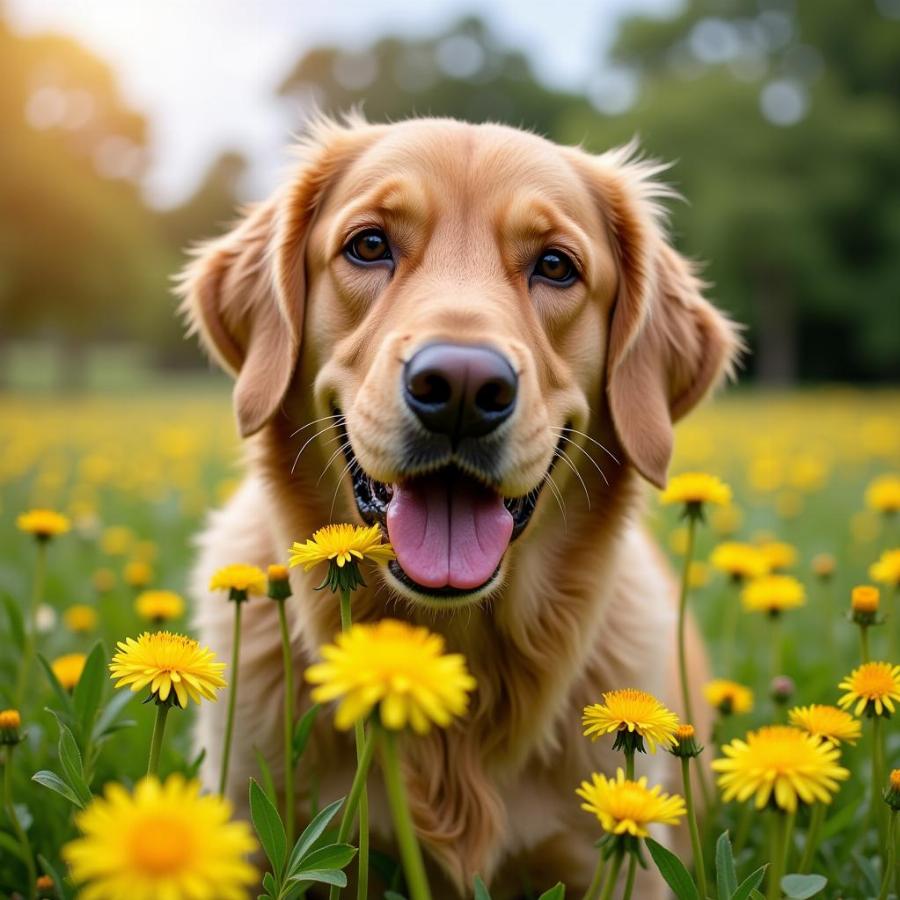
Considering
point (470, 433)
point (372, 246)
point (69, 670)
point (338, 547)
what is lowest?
point (69, 670)

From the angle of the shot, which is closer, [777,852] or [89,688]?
[777,852]

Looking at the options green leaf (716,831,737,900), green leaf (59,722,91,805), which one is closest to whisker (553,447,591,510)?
green leaf (716,831,737,900)

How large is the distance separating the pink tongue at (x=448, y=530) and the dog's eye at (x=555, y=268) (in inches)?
30.0

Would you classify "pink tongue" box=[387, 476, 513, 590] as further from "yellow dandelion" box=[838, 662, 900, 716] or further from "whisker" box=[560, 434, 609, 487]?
"yellow dandelion" box=[838, 662, 900, 716]

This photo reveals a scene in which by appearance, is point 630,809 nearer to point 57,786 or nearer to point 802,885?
point 802,885

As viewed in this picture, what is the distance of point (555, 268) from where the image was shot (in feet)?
8.66

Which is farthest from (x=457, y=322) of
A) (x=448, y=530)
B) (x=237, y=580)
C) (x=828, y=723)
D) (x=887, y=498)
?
(x=887, y=498)

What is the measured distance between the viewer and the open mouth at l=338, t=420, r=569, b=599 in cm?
203

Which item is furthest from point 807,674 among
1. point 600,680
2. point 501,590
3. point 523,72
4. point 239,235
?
point 523,72

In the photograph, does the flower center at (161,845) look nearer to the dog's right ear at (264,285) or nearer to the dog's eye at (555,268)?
the dog's right ear at (264,285)

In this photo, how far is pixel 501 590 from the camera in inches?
101

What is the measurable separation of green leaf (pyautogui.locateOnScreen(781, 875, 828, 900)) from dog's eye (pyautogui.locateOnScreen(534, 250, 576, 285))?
1640 mm

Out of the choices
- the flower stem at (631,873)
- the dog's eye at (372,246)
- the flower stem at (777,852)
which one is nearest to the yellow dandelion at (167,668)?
the flower stem at (631,873)

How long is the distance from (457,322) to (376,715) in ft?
3.98
